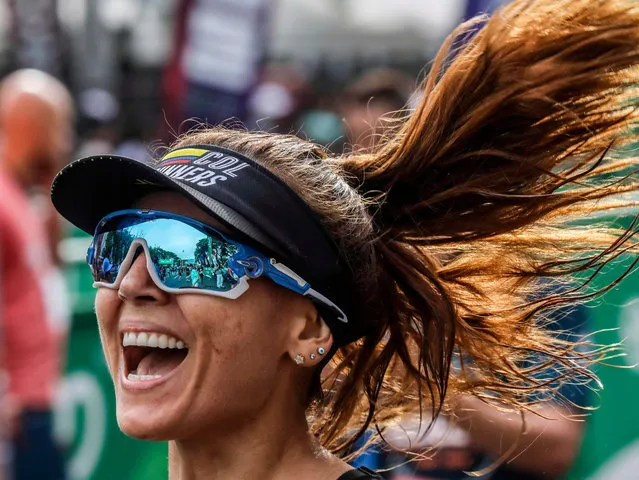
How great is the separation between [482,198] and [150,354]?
2.62 ft

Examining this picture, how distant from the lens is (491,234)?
2.28 m

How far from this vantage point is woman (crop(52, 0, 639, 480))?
6.65ft

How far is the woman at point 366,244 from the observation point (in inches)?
79.8

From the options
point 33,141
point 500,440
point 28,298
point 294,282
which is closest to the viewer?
point 294,282

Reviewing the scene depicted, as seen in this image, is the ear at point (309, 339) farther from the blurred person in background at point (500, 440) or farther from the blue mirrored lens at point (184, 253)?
the blurred person in background at point (500, 440)

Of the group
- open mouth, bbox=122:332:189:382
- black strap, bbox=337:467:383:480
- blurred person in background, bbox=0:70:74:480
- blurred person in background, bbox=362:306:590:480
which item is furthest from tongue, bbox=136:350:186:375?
blurred person in background, bbox=0:70:74:480

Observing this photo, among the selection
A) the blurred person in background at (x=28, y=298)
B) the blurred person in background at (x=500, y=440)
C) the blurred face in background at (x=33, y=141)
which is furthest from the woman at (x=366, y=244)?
the blurred face in background at (x=33, y=141)

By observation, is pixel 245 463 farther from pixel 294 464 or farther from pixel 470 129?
pixel 470 129

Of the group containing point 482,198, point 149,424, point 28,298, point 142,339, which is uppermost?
point 482,198

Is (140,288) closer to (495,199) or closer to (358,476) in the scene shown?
(358,476)

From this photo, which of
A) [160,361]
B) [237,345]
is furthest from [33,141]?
[237,345]

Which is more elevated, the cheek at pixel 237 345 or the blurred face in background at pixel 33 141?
the cheek at pixel 237 345

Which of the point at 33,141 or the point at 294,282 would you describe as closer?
the point at 294,282

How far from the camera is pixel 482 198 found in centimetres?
224
